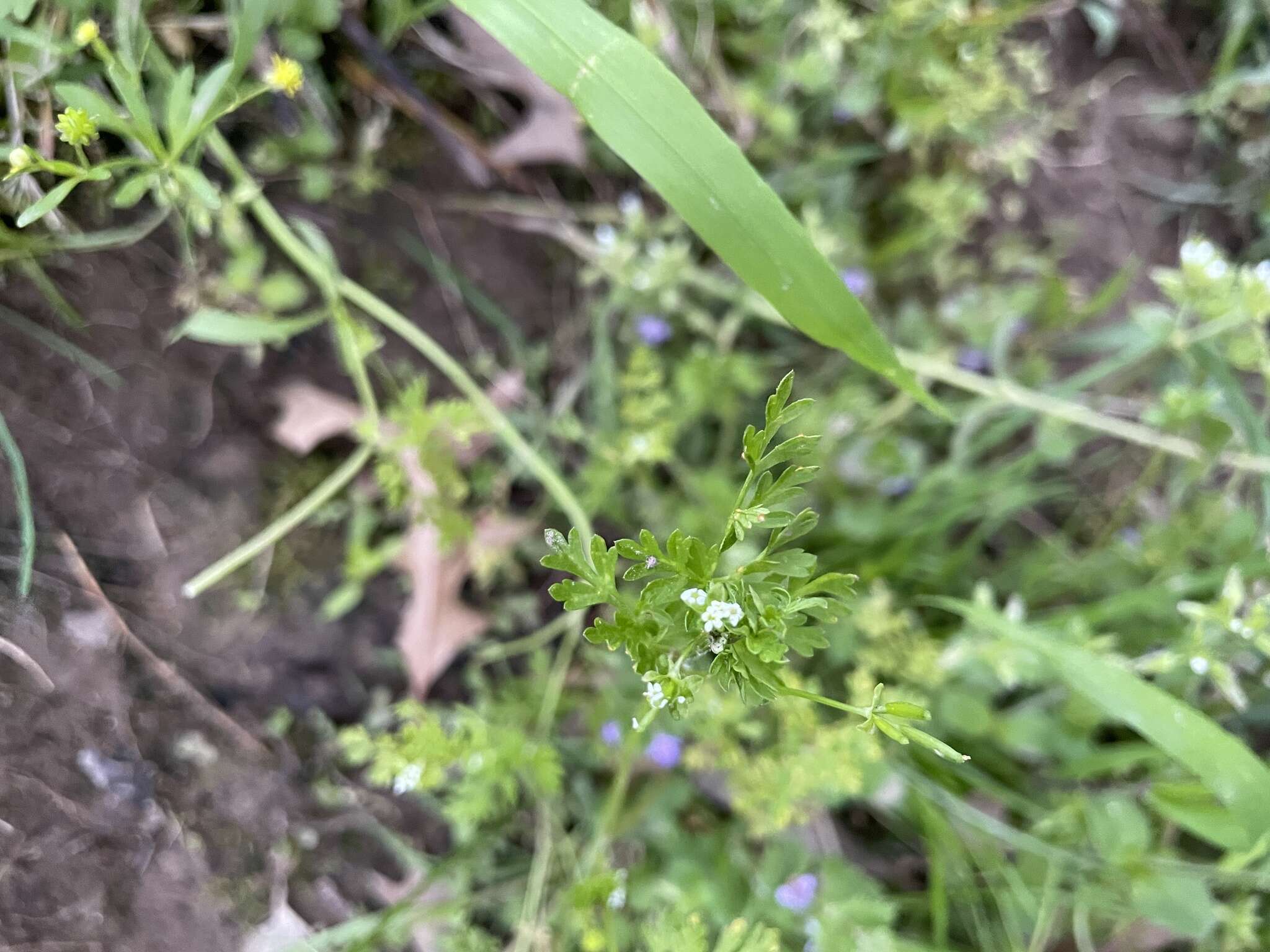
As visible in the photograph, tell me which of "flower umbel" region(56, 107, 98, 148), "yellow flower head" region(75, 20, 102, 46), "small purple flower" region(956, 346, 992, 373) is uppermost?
"yellow flower head" region(75, 20, 102, 46)

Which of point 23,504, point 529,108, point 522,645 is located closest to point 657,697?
point 522,645

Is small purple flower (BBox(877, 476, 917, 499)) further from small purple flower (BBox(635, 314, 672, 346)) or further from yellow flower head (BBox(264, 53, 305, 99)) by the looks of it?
yellow flower head (BBox(264, 53, 305, 99))

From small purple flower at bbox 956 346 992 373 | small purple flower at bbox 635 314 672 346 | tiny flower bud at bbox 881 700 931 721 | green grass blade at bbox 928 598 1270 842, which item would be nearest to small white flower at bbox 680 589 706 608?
tiny flower bud at bbox 881 700 931 721

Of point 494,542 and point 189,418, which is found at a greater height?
point 189,418

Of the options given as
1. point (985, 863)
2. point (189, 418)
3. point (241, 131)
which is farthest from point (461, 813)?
point (241, 131)

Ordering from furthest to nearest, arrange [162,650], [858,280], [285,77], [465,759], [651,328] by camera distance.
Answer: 1. [858,280]
2. [651,328]
3. [162,650]
4. [465,759]
5. [285,77]

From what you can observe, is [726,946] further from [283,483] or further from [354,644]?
[283,483]

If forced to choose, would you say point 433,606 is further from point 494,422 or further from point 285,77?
point 285,77

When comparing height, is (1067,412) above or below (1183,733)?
above
